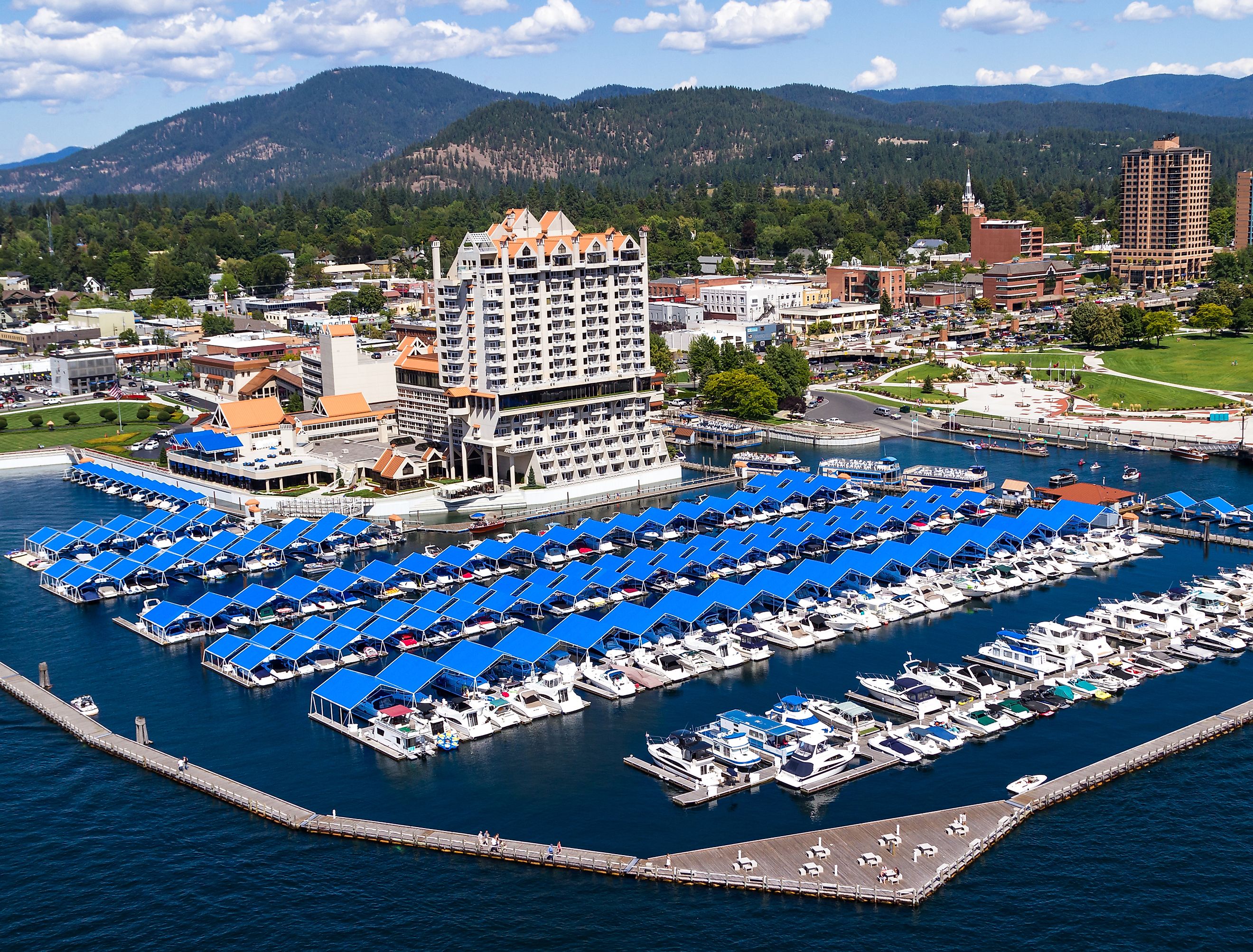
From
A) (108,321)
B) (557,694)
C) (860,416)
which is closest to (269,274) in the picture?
(108,321)

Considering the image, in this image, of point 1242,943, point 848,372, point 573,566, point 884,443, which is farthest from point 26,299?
point 1242,943

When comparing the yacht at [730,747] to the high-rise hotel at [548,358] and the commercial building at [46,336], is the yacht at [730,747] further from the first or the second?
the commercial building at [46,336]

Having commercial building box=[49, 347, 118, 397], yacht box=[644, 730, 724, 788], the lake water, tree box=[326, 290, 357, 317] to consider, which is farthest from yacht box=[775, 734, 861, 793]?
tree box=[326, 290, 357, 317]

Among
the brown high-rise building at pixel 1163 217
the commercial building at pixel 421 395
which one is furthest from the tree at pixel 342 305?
the brown high-rise building at pixel 1163 217

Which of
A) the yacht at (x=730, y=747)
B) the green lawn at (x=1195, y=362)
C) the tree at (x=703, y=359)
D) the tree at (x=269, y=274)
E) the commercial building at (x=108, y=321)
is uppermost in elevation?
the tree at (x=269, y=274)

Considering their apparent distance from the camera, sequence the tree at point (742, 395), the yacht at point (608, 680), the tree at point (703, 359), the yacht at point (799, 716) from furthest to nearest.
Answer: the tree at point (703, 359), the tree at point (742, 395), the yacht at point (608, 680), the yacht at point (799, 716)

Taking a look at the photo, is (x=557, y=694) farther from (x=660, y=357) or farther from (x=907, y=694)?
(x=660, y=357)
